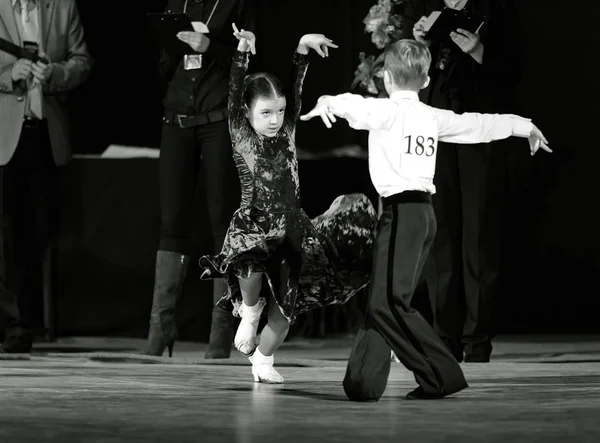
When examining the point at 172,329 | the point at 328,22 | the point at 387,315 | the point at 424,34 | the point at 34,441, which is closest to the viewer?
the point at 34,441

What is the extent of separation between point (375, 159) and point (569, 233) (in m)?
2.89

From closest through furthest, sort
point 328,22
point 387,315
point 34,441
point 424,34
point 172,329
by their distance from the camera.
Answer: point 34,441, point 387,315, point 424,34, point 172,329, point 328,22

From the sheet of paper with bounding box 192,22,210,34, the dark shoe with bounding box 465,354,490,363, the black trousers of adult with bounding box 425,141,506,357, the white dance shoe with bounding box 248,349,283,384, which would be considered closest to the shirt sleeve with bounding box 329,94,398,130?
the white dance shoe with bounding box 248,349,283,384

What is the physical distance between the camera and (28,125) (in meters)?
5.78

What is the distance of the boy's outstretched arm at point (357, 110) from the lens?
3.75 metres

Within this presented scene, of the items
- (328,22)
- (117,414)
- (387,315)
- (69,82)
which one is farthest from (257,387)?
(328,22)

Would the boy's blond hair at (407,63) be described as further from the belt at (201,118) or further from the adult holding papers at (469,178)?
the belt at (201,118)

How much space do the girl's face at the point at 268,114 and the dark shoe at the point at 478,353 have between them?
1.37 m

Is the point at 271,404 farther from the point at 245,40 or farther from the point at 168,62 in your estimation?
the point at 168,62

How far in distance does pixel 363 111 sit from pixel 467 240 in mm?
1671

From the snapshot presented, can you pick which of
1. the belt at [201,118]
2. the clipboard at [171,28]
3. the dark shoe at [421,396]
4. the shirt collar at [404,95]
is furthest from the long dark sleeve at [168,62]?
the dark shoe at [421,396]

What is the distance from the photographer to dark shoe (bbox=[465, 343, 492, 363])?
5219 mm

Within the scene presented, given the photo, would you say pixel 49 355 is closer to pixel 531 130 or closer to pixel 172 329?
pixel 172 329

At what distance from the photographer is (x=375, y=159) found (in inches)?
154
